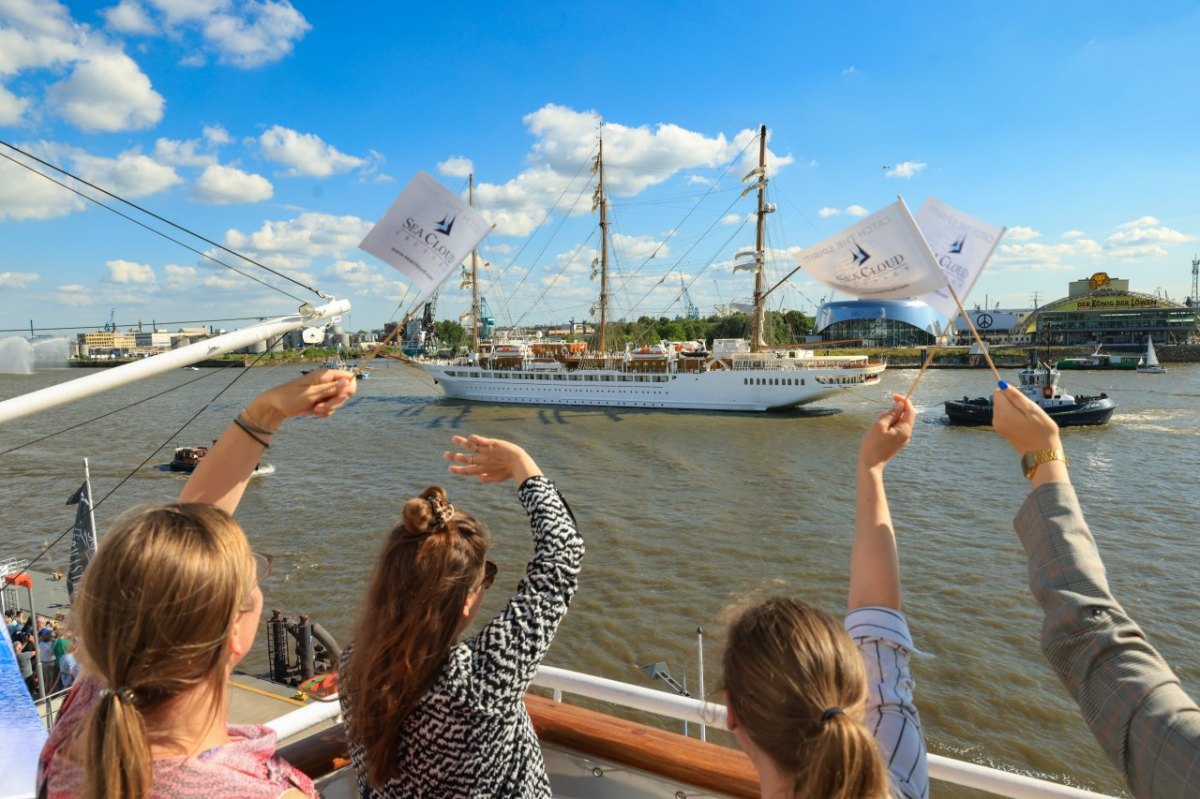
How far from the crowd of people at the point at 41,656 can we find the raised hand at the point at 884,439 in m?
7.81

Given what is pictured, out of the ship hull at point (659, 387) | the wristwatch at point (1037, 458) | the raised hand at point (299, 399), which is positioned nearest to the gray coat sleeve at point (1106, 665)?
the wristwatch at point (1037, 458)

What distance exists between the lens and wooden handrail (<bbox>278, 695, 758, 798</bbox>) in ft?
6.85

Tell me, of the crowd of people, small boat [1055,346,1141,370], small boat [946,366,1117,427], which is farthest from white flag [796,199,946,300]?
small boat [1055,346,1141,370]

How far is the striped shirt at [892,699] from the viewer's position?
1279 millimetres

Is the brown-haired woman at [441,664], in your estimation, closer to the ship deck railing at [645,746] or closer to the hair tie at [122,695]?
the hair tie at [122,695]

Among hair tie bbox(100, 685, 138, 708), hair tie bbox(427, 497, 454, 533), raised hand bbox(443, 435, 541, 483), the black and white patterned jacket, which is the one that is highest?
raised hand bbox(443, 435, 541, 483)

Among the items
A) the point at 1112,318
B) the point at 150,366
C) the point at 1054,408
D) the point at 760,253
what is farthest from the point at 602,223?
the point at 1112,318

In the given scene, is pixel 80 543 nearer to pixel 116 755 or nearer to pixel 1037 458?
pixel 116 755

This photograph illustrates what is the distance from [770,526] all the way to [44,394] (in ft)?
47.9

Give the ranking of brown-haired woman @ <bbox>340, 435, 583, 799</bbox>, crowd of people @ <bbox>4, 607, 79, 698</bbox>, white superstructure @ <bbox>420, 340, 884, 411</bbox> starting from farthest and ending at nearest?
1. white superstructure @ <bbox>420, 340, 884, 411</bbox>
2. crowd of people @ <bbox>4, 607, 79, 698</bbox>
3. brown-haired woman @ <bbox>340, 435, 583, 799</bbox>

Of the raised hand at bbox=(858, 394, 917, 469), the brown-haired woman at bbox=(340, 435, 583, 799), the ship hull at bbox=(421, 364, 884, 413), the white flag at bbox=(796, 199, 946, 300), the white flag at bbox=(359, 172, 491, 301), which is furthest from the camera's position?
the ship hull at bbox=(421, 364, 884, 413)

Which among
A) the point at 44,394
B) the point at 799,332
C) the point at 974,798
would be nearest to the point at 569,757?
the point at 44,394

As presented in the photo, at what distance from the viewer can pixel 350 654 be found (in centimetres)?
157

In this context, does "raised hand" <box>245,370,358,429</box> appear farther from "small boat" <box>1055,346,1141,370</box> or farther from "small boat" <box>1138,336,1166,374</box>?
"small boat" <box>1055,346,1141,370</box>
